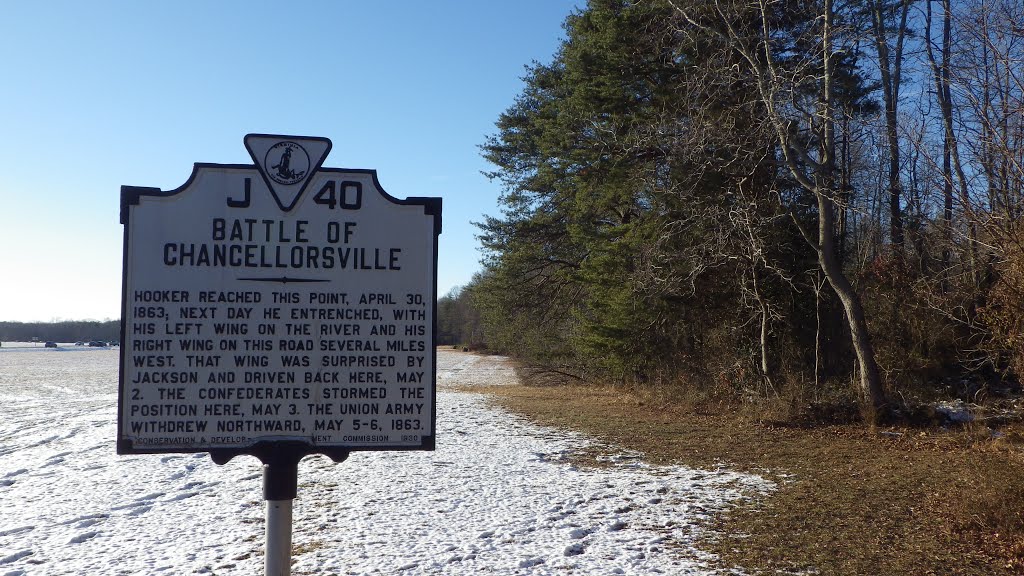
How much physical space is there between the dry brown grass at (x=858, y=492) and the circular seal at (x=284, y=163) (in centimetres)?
413

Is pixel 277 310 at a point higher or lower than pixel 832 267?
lower

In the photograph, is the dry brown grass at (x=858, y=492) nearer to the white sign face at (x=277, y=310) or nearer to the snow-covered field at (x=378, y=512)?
the snow-covered field at (x=378, y=512)

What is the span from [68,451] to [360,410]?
363 inches

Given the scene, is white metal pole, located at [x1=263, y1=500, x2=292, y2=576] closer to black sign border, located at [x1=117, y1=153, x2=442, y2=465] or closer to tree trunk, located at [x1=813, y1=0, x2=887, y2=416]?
black sign border, located at [x1=117, y1=153, x2=442, y2=465]

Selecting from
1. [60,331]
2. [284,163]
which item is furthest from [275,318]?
[60,331]

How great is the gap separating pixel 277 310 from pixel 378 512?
155 inches

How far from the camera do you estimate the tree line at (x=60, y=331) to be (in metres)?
119

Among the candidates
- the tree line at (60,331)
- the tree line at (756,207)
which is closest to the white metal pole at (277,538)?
the tree line at (756,207)

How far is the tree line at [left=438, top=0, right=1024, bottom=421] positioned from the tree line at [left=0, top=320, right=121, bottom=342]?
119m

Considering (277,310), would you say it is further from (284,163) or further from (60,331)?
(60,331)

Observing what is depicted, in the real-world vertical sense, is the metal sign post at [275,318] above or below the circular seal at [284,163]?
below

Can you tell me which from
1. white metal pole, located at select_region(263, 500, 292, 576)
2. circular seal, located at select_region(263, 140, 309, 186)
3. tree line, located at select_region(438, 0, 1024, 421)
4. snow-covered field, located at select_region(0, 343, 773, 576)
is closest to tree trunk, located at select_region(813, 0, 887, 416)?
tree line, located at select_region(438, 0, 1024, 421)

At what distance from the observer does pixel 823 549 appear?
5.57 meters

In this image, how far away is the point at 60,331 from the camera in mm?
127125
